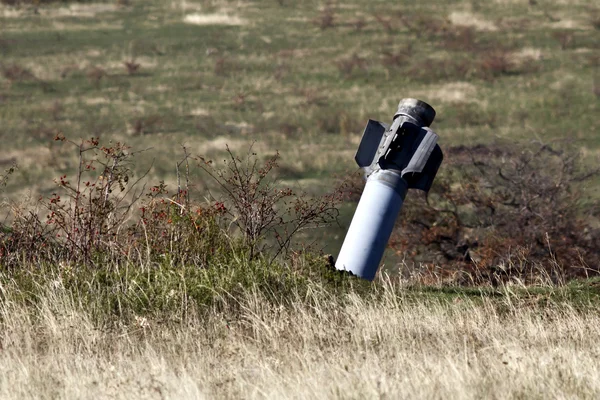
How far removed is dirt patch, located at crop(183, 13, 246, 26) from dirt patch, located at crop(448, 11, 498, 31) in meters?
11.7

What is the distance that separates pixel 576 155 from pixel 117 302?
18.9m

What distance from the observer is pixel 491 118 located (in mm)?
42656

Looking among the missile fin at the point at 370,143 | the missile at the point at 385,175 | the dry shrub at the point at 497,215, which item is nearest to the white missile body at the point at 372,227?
the missile at the point at 385,175

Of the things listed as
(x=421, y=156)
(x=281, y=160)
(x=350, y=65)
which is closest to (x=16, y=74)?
(x=350, y=65)

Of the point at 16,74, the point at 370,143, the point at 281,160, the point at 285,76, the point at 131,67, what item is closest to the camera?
the point at 370,143


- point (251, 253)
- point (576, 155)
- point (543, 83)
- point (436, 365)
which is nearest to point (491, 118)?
point (543, 83)

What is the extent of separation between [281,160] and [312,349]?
3057 cm

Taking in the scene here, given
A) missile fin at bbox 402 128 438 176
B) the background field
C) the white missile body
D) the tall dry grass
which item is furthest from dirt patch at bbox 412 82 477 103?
the tall dry grass

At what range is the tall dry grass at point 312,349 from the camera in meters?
6.41

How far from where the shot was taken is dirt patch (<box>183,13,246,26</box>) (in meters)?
57.8

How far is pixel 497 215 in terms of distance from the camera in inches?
915

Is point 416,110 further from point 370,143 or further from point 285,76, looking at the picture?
point 285,76

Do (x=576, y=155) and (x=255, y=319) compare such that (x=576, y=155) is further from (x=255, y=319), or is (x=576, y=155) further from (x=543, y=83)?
(x=543, y=83)

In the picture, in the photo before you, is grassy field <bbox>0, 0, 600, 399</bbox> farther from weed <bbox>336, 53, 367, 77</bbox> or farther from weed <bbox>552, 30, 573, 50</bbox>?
weed <bbox>552, 30, 573, 50</bbox>
